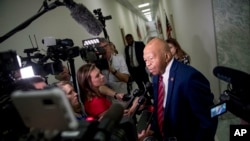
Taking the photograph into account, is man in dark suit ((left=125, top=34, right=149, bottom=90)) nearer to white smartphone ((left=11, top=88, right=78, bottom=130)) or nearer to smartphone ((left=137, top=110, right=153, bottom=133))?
smartphone ((left=137, top=110, right=153, bottom=133))

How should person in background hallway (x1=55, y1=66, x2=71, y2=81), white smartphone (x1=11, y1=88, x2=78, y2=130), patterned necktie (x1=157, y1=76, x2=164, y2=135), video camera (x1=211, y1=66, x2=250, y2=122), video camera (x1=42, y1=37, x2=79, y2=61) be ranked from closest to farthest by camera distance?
white smartphone (x1=11, y1=88, x2=78, y2=130), video camera (x1=211, y1=66, x2=250, y2=122), patterned necktie (x1=157, y1=76, x2=164, y2=135), video camera (x1=42, y1=37, x2=79, y2=61), person in background hallway (x1=55, y1=66, x2=71, y2=81)

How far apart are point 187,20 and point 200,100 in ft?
7.83

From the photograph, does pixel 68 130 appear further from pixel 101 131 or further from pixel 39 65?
pixel 39 65

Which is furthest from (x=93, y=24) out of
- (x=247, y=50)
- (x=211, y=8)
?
(x=247, y=50)

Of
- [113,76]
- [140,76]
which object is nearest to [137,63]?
[140,76]

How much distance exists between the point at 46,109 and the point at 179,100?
3.34 ft

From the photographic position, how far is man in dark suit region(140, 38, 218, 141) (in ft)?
4.25

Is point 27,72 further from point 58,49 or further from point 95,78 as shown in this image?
point 95,78

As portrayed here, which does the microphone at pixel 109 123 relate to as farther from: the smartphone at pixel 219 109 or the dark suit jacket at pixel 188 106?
the dark suit jacket at pixel 188 106

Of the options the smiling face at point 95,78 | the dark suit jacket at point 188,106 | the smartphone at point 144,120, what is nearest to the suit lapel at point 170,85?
the dark suit jacket at point 188,106

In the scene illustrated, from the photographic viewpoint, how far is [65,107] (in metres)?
0.46

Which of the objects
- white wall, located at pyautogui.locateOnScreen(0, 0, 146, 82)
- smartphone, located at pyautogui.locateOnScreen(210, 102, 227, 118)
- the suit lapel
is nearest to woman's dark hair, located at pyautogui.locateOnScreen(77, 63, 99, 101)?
the suit lapel

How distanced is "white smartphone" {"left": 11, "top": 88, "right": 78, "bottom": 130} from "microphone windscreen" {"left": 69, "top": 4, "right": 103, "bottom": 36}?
1271mm

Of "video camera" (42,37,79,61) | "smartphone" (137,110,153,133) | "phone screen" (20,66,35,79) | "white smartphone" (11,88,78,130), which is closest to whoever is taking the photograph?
"white smartphone" (11,88,78,130)
